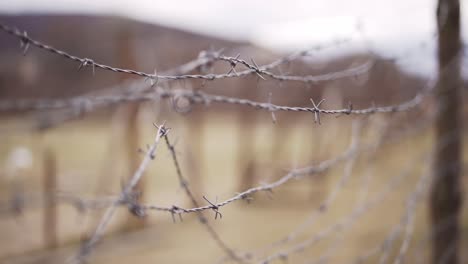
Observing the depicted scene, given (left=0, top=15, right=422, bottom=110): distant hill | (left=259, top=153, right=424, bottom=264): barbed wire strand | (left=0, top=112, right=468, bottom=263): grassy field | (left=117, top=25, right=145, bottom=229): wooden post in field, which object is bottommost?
(left=0, top=112, right=468, bottom=263): grassy field

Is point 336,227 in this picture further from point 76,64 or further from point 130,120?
point 76,64

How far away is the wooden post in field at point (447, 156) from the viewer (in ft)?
7.55

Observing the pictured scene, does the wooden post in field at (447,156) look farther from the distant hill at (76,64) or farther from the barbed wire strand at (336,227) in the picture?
the distant hill at (76,64)

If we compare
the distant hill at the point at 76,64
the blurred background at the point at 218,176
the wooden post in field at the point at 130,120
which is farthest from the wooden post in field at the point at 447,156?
the distant hill at the point at 76,64

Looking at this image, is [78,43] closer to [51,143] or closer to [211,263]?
[51,143]

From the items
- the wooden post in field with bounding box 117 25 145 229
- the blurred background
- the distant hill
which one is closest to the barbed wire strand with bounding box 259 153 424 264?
the blurred background

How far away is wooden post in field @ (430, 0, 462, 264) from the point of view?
2.30 metres

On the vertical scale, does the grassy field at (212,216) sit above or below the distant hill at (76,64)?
below

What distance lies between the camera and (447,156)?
2.37m

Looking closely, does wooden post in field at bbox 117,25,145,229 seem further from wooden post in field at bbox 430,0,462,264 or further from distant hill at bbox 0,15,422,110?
distant hill at bbox 0,15,422,110

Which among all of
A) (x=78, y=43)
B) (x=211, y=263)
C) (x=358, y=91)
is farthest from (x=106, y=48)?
(x=211, y=263)

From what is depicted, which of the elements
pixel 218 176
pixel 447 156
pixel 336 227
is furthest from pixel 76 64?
pixel 336 227

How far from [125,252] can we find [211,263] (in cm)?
82

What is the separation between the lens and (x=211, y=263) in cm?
364
